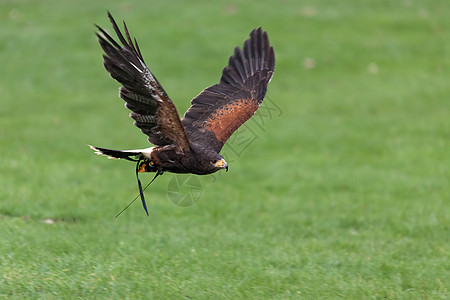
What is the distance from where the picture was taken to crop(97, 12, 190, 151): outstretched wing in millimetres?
6340

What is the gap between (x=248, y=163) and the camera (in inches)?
593

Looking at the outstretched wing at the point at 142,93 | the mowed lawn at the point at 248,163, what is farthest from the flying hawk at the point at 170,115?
the mowed lawn at the point at 248,163

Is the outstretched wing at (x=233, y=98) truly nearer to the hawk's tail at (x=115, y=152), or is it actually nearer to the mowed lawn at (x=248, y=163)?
the hawk's tail at (x=115, y=152)

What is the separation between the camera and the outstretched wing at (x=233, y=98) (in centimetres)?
820

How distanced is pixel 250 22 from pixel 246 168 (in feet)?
33.2

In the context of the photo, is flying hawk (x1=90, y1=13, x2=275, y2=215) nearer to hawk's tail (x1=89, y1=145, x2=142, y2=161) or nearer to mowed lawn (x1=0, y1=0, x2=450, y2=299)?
hawk's tail (x1=89, y1=145, x2=142, y2=161)

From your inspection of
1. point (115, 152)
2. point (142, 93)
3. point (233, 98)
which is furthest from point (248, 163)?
point (142, 93)

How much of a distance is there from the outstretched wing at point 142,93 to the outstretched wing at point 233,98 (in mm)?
792

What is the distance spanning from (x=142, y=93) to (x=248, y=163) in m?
8.70

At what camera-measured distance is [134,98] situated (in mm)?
6641

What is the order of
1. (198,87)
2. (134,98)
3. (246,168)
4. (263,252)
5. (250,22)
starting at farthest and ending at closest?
1. (250,22)
2. (198,87)
3. (246,168)
4. (263,252)
5. (134,98)

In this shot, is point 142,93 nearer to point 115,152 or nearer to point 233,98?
point 115,152

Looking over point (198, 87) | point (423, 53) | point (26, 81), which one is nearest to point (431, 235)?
point (198, 87)

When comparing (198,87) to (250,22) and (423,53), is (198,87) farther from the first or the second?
(423,53)
